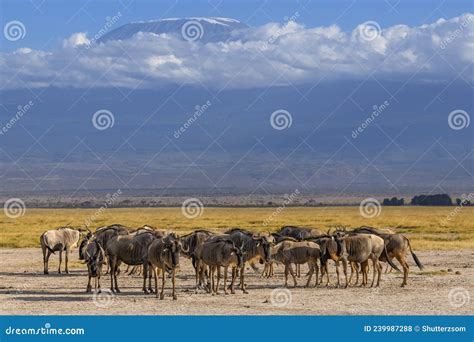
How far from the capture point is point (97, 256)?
24141 mm

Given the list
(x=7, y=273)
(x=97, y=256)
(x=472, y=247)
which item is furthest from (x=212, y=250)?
(x=472, y=247)

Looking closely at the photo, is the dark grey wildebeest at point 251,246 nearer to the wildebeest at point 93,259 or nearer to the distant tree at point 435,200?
the wildebeest at point 93,259

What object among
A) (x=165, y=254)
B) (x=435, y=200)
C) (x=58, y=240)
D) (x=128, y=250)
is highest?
(x=435, y=200)

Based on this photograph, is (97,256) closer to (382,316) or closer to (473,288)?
(382,316)

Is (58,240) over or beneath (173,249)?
over

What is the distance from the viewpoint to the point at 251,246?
2561 cm

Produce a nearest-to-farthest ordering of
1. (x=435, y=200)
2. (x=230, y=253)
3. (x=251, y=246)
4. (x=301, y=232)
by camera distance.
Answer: (x=230, y=253), (x=251, y=246), (x=301, y=232), (x=435, y=200)

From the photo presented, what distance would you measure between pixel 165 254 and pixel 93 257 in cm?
244

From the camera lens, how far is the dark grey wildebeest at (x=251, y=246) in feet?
80.5

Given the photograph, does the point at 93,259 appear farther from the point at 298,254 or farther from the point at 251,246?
the point at 298,254

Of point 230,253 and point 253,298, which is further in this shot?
point 230,253

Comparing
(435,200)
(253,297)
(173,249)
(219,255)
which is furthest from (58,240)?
(435,200)

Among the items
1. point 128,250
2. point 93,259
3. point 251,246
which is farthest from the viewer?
point 251,246

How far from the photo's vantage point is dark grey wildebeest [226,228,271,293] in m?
24.5
